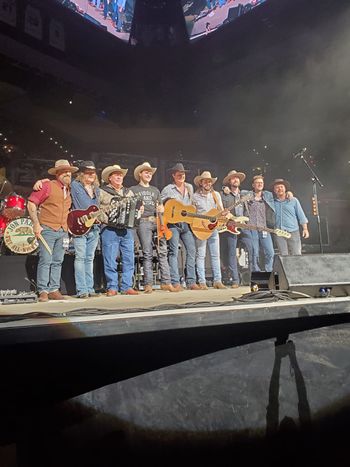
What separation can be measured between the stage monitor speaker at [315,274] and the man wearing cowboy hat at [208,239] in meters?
2.47

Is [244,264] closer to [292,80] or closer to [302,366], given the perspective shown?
[292,80]

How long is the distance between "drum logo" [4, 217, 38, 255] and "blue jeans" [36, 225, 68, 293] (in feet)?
3.29

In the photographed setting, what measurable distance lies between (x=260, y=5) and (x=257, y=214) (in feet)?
15.3

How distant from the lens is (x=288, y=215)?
5.88 m

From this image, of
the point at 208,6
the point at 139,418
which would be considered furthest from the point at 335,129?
the point at 139,418

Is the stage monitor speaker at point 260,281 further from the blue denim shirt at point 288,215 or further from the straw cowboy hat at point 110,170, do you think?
the blue denim shirt at point 288,215

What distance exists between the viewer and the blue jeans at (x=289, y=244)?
5.76 metres

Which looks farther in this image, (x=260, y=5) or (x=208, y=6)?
(x=208, y=6)

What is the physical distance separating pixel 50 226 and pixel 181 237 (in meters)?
1.97

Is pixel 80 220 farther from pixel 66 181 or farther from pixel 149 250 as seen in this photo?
pixel 149 250

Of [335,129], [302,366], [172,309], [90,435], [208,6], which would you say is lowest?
[90,435]

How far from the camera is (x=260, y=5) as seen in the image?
6.93 meters

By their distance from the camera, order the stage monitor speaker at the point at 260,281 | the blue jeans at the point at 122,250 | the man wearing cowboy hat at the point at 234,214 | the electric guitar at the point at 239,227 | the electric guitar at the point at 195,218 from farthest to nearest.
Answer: the man wearing cowboy hat at the point at 234,214 → the electric guitar at the point at 239,227 → the electric guitar at the point at 195,218 → the blue jeans at the point at 122,250 → the stage monitor speaker at the point at 260,281

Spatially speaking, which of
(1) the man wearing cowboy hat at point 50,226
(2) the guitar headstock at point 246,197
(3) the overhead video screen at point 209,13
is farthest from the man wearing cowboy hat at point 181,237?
(3) the overhead video screen at point 209,13
